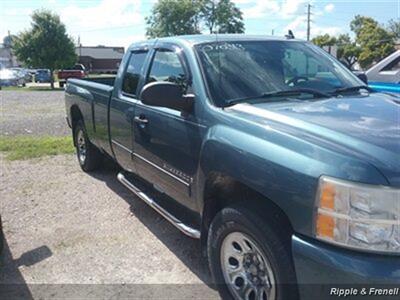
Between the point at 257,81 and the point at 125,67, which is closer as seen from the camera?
the point at 257,81

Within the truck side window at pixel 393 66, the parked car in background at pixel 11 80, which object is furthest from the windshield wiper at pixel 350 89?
the parked car in background at pixel 11 80

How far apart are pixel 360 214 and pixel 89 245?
293 centimetres

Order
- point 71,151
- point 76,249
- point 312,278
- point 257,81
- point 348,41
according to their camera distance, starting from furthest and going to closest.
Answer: point 348,41 < point 71,151 < point 76,249 < point 257,81 < point 312,278

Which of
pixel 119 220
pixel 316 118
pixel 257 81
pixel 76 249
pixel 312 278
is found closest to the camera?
pixel 312 278

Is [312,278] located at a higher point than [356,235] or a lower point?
lower

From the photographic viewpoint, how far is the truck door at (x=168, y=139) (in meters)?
3.55

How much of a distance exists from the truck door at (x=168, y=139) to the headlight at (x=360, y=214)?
1297 mm

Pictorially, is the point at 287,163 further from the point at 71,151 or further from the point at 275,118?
the point at 71,151

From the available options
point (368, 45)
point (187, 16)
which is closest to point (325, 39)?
point (368, 45)

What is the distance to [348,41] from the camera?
70062 mm

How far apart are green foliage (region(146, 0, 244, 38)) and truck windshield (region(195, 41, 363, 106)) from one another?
62.6 metres

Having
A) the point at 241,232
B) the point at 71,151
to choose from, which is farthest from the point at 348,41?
the point at 241,232

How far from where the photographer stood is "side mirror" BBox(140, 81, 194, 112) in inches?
138

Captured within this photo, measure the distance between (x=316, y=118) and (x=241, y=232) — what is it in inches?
33.8
